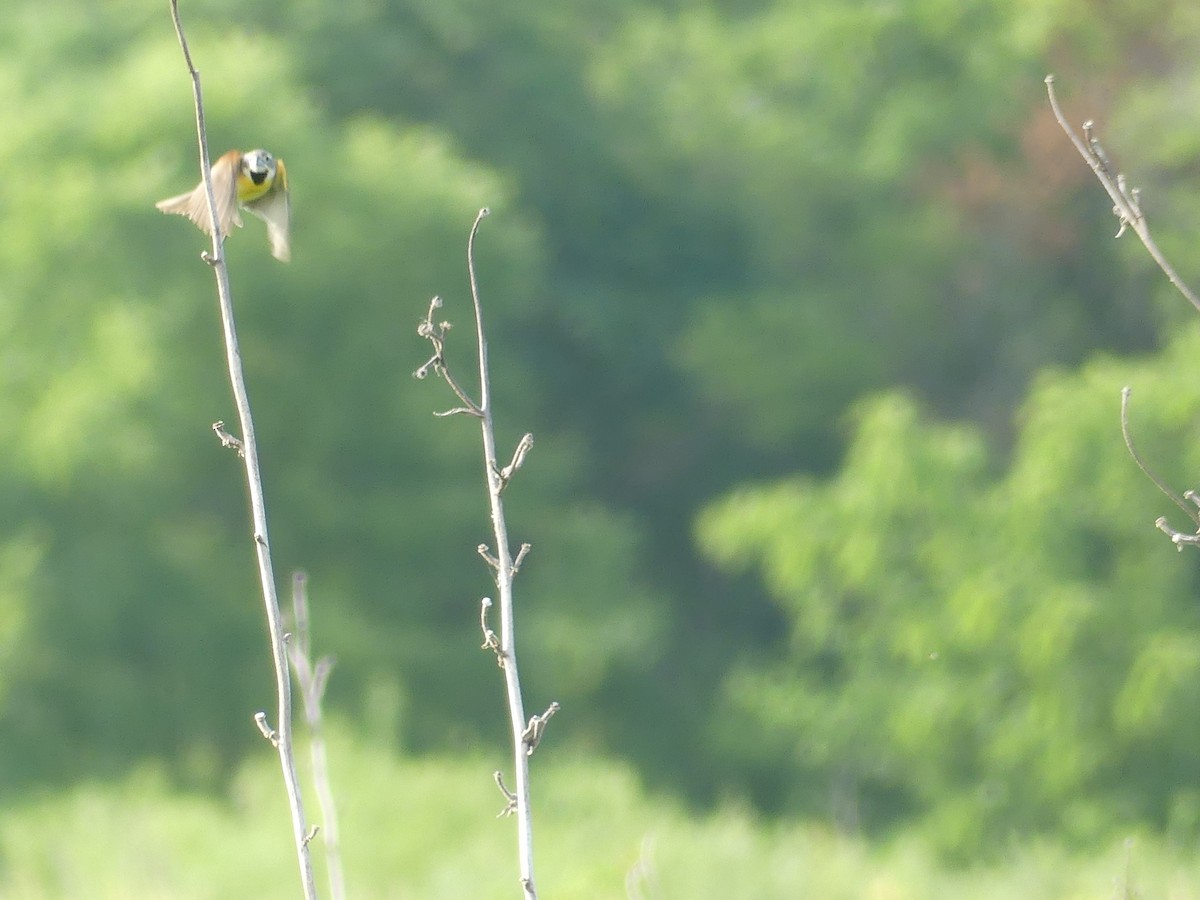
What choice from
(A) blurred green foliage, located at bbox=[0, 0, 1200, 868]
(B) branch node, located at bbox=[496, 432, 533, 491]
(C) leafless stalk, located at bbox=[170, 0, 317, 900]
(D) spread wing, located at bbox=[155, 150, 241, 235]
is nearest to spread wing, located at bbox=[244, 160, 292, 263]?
(D) spread wing, located at bbox=[155, 150, 241, 235]

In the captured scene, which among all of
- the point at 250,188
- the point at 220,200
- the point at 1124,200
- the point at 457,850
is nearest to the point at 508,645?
the point at 1124,200

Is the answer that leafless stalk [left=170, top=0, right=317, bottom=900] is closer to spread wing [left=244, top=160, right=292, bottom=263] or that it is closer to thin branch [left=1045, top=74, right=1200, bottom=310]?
thin branch [left=1045, top=74, right=1200, bottom=310]

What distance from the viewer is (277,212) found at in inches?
134

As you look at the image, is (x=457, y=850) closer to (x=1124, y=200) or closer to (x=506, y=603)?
(x=506, y=603)

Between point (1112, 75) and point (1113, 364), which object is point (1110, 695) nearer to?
point (1113, 364)

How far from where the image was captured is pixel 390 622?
17.1 m

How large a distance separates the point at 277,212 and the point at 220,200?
1.17 feet

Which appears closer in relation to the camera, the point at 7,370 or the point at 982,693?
the point at 982,693

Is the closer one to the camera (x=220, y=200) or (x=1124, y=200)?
(x=1124, y=200)

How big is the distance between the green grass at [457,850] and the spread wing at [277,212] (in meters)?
5.93

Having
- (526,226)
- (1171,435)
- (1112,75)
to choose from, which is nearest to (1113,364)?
(1171,435)

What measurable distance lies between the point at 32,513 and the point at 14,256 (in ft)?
7.27

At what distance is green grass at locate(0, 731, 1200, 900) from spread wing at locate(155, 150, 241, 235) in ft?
20.7

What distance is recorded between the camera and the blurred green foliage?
14992 mm
